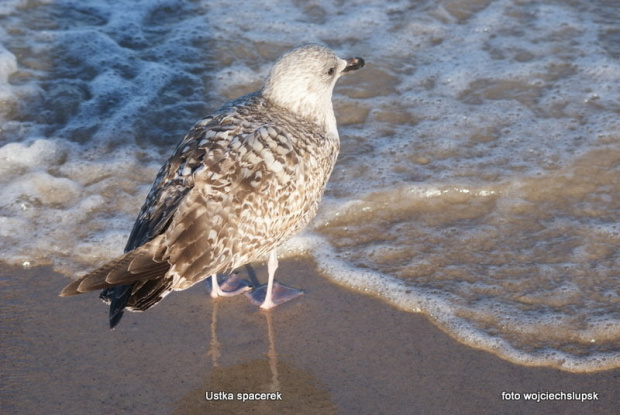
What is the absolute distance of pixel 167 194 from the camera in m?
4.26

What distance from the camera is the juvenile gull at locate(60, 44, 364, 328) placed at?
12.9 feet

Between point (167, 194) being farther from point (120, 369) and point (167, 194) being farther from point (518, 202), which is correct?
point (518, 202)

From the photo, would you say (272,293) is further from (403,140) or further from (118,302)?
(403,140)

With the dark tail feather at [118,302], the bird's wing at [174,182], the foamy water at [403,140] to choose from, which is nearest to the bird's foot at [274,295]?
the foamy water at [403,140]

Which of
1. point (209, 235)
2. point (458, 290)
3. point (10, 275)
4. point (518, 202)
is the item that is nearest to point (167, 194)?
point (209, 235)

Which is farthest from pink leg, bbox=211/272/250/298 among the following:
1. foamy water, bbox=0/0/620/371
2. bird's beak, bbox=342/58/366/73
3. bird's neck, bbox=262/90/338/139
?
bird's beak, bbox=342/58/366/73

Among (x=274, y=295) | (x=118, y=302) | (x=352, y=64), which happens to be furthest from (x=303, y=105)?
(x=118, y=302)

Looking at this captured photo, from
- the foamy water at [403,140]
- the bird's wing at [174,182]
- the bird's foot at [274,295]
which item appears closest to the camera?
the bird's wing at [174,182]

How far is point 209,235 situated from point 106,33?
5032 millimetres

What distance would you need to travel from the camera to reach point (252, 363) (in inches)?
175

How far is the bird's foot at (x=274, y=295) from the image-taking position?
490cm

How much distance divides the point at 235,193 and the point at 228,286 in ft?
3.18

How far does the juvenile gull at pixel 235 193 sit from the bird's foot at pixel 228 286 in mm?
12

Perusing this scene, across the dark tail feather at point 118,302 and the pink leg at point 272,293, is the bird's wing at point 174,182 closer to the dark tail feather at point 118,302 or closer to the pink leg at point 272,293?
the dark tail feather at point 118,302
